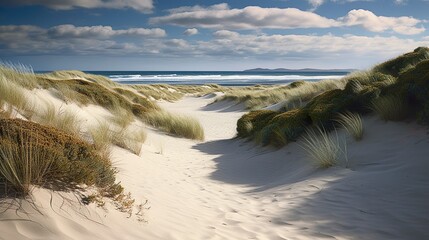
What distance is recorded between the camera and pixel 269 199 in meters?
5.29

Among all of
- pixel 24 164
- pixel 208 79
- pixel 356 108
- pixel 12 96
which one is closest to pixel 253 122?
Result: pixel 356 108

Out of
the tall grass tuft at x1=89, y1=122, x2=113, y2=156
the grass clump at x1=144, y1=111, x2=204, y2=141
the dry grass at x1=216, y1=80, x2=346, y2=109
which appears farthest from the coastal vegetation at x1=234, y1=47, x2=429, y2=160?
the dry grass at x1=216, y1=80, x2=346, y2=109

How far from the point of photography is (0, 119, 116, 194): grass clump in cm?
326

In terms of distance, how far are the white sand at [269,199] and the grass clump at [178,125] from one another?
4207mm

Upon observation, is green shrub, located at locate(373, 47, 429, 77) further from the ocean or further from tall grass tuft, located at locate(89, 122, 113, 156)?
the ocean

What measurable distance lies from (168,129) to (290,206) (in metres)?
8.54

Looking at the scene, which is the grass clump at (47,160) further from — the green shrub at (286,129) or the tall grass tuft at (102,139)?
the green shrub at (286,129)

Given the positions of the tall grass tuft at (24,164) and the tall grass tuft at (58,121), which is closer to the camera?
the tall grass tuft at (24,164)

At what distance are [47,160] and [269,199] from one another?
317 cm

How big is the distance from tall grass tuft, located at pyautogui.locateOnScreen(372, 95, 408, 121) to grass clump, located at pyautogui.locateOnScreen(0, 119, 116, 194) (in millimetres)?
5447

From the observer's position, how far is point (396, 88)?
7.39 meters

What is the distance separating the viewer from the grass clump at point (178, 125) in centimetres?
1234

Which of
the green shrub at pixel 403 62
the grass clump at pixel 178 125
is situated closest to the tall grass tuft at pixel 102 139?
the grass clump at pixel 178 125

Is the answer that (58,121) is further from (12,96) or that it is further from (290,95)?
(290,95)
